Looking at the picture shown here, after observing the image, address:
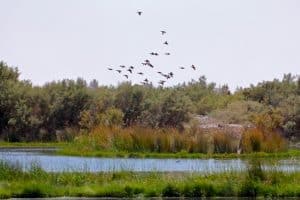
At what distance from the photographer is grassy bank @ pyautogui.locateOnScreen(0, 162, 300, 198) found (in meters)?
26.6

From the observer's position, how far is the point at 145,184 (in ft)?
89.9

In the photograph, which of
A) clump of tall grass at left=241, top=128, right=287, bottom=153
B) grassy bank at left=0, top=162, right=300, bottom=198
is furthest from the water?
clump of tall grass at left=241, top=128, right=287, bottom=153

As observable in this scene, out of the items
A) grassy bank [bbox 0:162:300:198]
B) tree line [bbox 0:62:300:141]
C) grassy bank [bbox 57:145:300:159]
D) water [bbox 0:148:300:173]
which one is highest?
tree line [bbox 0:62:300:141]

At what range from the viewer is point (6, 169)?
28.6 m

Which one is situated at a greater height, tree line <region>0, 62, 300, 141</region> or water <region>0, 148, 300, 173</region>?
tree line <region>0, 62, 300, 141</region>

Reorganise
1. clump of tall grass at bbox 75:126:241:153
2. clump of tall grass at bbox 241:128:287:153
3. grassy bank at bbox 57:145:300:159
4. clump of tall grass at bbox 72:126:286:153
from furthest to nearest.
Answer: clump of tall grass at bbox 75:126:241:153 < clump of tall grass at bbox 72:126:286:153 < clump of tall grass at bbox 241:128:287:153 < grassy bank at bbox 57:145:300:159

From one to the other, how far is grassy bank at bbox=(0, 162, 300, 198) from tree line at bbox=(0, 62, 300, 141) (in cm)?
3322

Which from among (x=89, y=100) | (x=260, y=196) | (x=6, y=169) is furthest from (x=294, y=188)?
(x=89, y=100)

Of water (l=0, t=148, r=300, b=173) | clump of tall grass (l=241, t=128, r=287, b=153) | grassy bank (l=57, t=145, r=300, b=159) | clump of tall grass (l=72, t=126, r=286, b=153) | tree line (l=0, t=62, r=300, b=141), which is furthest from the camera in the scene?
tree line (l=0, t=62, r=300, b=141)

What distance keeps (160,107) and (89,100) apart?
21.8 ft

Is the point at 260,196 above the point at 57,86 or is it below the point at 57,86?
below

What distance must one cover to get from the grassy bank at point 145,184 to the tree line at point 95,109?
3322 centimetres

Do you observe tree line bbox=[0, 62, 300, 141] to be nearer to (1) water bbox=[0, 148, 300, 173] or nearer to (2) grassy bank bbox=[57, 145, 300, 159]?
(2) grassy bank bbox=[57, 145, 300, 159]

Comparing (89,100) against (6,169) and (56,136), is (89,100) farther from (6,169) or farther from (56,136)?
(6,169)
